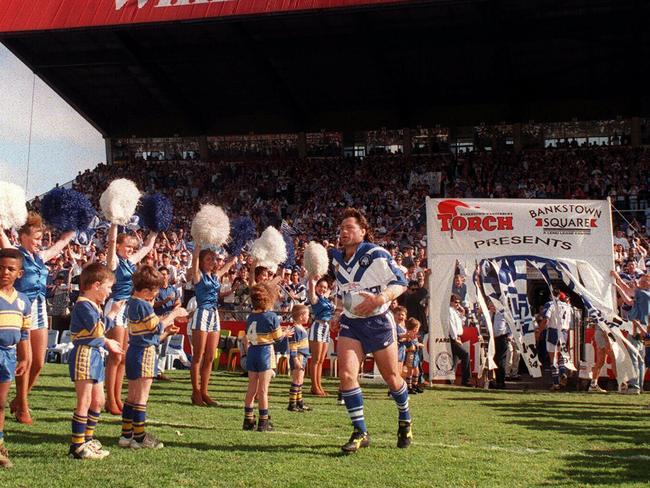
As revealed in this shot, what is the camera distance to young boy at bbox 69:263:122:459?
5.23 metres

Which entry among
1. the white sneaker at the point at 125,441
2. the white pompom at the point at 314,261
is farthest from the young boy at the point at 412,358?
the white sneaker at the point at 125,441

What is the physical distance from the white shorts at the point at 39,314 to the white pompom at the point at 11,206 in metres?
0.69

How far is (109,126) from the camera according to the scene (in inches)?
1460

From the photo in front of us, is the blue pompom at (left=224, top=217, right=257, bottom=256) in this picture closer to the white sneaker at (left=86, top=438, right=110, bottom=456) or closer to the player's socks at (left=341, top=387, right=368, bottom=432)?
the player's socks at (left=341, top=387, right=368, bottom=432)

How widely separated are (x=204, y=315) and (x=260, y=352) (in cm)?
144

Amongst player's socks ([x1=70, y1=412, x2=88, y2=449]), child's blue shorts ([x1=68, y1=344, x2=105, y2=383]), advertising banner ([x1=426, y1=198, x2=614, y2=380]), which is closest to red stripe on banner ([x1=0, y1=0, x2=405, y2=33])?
advertising banner ([x1=426, y1=198, x2=614, y2=380])

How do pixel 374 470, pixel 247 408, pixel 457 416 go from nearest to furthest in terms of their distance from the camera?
pixel 374 470
pixel 247 408
pixel 457 416

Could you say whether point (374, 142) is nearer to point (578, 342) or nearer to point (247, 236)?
point (578, 342)

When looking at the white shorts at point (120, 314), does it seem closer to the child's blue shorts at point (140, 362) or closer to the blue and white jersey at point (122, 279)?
the blue and white jersey at point (122, 279)

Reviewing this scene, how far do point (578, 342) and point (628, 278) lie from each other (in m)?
2.44

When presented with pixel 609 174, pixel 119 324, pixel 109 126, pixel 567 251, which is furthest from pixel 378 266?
pixel 109 126

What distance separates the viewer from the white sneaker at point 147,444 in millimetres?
5645

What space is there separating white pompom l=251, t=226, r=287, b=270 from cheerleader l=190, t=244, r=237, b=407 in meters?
0.65

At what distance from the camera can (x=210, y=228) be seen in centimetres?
816
